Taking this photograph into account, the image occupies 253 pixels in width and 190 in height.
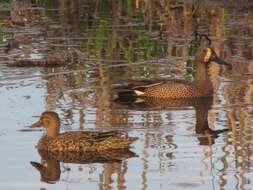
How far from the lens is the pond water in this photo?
891cm

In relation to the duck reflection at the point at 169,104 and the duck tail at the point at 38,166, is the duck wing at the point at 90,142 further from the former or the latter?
the duck reflection at the point at 169,104

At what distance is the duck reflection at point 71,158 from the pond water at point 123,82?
7 cm

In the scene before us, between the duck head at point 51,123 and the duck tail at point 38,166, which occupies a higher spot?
the duck head at point 51,123

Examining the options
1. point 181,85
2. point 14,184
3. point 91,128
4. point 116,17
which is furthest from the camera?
point 116,17

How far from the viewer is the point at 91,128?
10633 millimetres

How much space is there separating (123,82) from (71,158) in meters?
3.69

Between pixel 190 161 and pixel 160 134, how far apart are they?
3.89 feet

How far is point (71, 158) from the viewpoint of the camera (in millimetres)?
9688

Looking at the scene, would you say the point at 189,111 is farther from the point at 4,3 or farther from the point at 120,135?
the point at 4,3

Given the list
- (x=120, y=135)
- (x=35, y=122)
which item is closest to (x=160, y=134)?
(x=120, y=135)

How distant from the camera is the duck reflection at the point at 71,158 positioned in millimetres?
9172

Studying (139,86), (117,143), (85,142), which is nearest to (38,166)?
(85,142)

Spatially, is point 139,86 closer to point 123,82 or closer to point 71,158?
point 123,82

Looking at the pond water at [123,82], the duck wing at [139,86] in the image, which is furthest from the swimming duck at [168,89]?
the pond water at [123,82]
